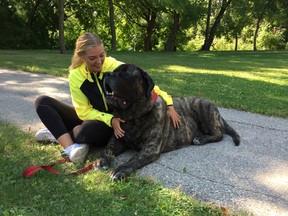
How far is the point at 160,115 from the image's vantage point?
5.15 metres

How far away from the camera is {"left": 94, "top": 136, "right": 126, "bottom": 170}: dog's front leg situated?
15.4 feet

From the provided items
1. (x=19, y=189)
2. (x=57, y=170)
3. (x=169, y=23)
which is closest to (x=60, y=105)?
(x=57, y=170)

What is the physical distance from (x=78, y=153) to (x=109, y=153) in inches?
15.2

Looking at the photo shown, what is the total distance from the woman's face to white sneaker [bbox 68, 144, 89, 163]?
3.41ft

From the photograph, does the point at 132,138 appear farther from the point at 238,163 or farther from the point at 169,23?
the point at 169,23

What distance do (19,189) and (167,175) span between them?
1610 mm

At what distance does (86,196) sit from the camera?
12.6 feet

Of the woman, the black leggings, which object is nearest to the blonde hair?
the woman

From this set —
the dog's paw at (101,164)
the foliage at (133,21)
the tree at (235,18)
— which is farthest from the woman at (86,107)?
the tree at (235,18)

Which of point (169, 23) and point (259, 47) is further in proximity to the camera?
point (259, 47)

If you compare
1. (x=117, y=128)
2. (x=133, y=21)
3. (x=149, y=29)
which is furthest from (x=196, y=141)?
(x=133, y=21)

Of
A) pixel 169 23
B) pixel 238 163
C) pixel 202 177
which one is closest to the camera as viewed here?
pixel 202 177

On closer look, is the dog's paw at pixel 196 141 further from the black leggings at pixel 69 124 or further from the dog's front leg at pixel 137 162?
the black leggings at pixel 69 124

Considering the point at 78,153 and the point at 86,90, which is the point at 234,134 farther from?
the point at 78,153
